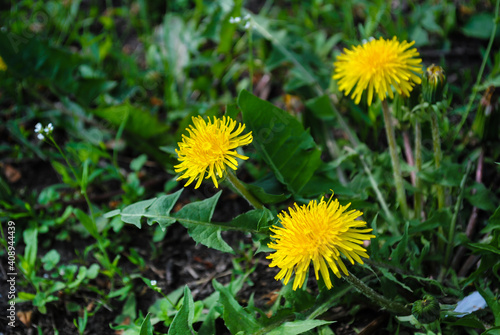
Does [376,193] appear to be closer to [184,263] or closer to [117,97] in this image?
[184,263]

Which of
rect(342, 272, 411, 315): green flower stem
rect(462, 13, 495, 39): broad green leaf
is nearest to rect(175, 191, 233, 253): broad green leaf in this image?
rect(342, 272, 411, 315): green flower stem

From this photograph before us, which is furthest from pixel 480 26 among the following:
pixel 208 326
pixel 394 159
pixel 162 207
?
pixel 208 326

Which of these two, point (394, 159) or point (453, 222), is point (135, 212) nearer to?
point (394, 159)

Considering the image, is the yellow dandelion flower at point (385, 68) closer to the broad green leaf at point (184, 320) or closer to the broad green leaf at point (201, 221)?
the broad green leaf at point (201, 221)

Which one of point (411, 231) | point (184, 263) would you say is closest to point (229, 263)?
point (184, 263)

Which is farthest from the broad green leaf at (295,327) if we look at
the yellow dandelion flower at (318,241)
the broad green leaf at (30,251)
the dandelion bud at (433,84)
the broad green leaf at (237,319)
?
the broad green leaf at (30,251)
